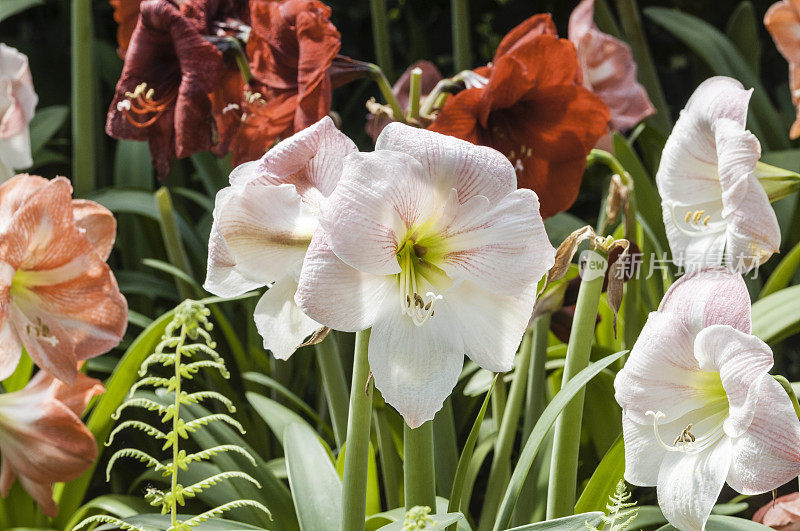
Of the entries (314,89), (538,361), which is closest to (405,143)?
(314,89)

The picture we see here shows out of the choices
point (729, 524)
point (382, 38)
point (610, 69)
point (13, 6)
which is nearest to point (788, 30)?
point (610, 69)

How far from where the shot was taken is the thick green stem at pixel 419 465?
0.78 meters

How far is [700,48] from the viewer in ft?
6.17

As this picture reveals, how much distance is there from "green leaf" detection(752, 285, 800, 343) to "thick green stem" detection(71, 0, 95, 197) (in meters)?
1.20

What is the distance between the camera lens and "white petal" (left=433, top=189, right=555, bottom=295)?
64 cm

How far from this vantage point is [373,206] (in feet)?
2.01

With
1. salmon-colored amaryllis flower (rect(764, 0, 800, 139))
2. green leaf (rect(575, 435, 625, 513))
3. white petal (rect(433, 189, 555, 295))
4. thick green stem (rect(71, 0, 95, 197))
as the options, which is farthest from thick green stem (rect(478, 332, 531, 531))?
thick green stem (rect(71, 0, 95, 197))

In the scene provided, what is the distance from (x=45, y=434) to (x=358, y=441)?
50 centimetres

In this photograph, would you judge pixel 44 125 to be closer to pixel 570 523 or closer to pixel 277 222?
pixel 277 222

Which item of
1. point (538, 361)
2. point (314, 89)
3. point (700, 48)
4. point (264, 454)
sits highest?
point (314, 89)

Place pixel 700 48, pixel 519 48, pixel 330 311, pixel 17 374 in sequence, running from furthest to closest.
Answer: pixel 700 48 < pixel 17 374 < pixel 519 48 < pixel 330 311

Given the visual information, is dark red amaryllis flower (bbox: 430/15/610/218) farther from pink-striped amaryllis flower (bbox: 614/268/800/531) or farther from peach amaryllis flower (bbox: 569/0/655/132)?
peach amaryllis flower (bbox: 569/0/655/132)

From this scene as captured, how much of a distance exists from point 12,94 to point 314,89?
0.60 m

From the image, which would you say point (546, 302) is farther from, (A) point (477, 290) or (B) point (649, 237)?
(B) point (649, 237)
